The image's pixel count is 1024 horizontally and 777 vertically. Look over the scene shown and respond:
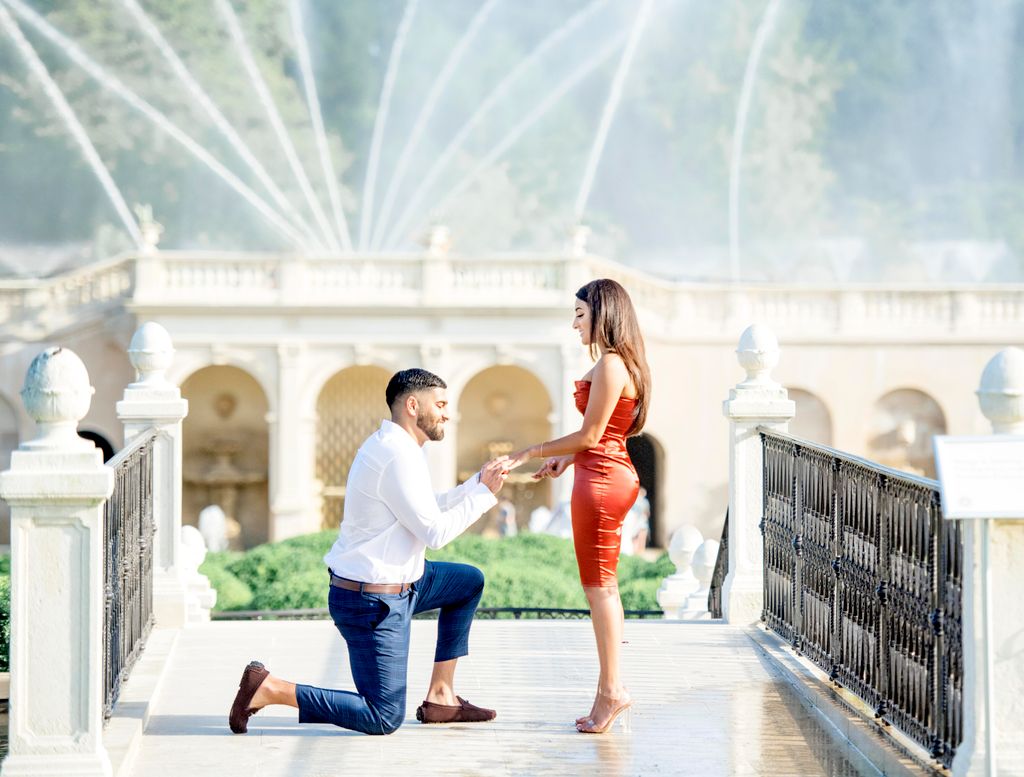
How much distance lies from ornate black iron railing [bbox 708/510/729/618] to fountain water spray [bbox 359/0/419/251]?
33.1 meters

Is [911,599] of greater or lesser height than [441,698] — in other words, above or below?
above

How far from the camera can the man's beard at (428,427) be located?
5.95 meters

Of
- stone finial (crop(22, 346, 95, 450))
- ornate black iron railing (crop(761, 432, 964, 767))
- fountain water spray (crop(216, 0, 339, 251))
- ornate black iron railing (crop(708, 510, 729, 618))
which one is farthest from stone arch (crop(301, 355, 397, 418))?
stone finial (crop(22, 346, 95, 450))

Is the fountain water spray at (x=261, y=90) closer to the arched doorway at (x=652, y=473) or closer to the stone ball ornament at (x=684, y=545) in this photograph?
the arched doorway at (x=652, y=473)

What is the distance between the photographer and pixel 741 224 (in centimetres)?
4350

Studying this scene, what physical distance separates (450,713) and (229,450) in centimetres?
2402

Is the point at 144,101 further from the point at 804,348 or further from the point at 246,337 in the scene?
the point at 804,348

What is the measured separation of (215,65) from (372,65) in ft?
15.2

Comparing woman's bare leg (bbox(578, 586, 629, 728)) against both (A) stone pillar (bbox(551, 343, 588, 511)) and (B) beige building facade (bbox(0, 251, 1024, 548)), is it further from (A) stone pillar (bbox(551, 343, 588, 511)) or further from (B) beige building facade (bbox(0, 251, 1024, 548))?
(A) stone pillar (bbox(551, 343, 588, 511))

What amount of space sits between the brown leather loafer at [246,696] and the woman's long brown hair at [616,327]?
6.03 feet

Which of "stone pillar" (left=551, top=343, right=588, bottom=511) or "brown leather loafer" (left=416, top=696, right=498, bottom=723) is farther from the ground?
"stone pillar" (left=551, top=343, right=588, bottom=511)

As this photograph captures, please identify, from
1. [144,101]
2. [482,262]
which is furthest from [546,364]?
[144,101]

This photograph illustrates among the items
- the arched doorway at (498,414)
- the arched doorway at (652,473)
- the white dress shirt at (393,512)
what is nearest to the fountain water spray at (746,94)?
the arched doorway at (652,473)

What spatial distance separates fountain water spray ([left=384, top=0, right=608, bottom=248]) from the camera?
142 ft
